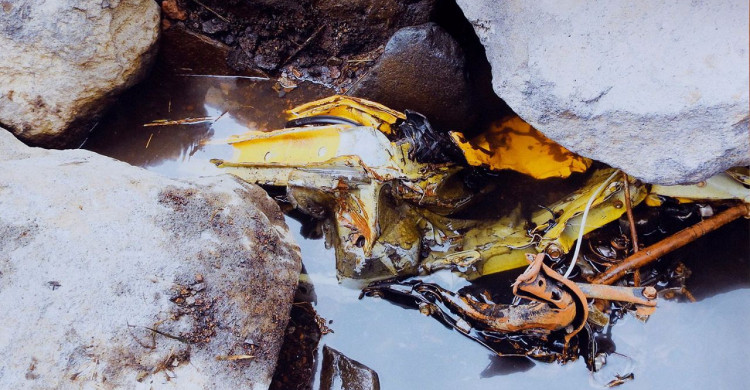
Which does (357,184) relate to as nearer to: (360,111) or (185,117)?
(360,111)

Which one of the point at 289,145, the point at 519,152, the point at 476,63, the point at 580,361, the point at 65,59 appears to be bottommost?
the point at 580,361

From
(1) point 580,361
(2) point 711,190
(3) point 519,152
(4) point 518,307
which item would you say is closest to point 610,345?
(1) point 580,361

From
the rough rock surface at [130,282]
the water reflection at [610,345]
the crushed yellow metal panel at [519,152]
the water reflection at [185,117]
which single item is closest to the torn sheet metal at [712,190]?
the water reflection at [610,345]

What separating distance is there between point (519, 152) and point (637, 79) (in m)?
1.10

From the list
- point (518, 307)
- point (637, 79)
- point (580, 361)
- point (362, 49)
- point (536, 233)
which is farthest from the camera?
point (362, 49)

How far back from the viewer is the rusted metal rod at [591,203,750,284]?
112 inches

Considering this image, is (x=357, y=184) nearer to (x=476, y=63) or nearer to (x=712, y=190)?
(x=476, y=63)

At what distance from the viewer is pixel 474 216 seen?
3.38m

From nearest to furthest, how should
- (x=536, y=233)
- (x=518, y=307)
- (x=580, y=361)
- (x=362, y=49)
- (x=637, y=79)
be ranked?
1. (x=637, y=79)
2. (x=518, y=307)
3. (x=580, y=361)
4. (x=536, y=233)
5. (x=362, y=49)

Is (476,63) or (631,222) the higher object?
(476,63)

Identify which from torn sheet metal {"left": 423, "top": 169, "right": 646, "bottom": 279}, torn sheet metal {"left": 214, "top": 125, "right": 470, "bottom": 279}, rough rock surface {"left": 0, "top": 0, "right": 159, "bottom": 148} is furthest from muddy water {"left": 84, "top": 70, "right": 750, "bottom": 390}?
rough rock surface {"left": 0, "top": 0, "right": 159, "bottom": 148}

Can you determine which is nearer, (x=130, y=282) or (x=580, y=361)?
(x=130, y=282)

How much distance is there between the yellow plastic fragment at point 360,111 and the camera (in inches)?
127

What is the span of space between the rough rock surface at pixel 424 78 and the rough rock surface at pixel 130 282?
1.17m
